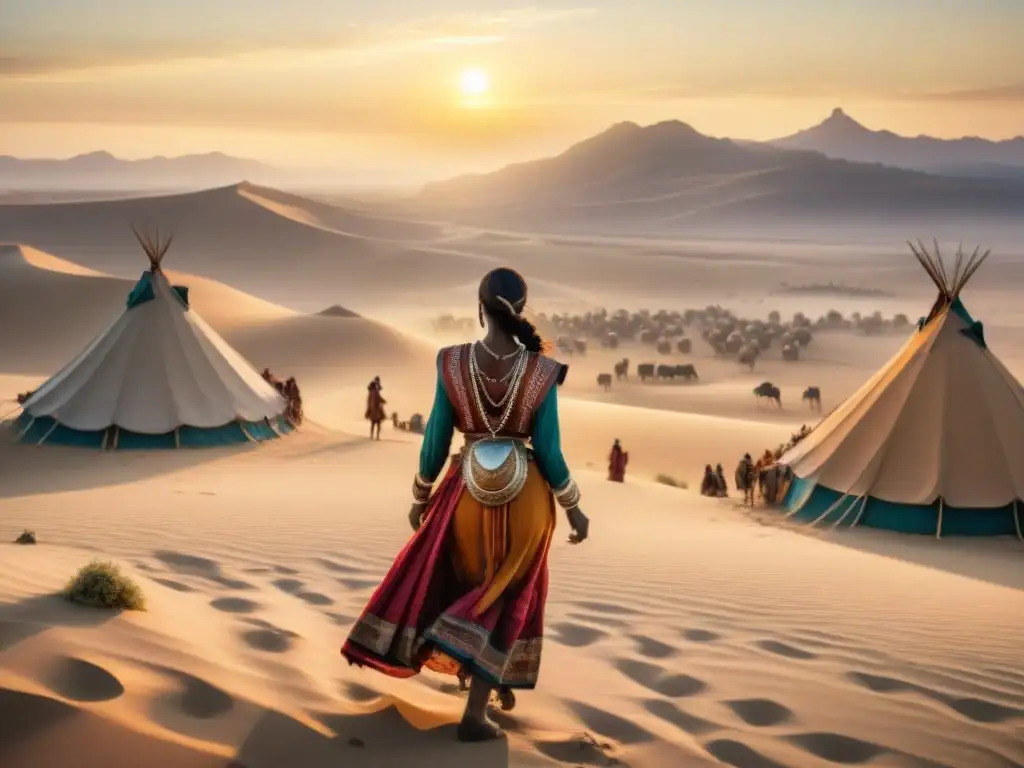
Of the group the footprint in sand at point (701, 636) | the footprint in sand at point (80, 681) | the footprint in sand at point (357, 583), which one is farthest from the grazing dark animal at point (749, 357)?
the footprint in sand at point (80, 681)

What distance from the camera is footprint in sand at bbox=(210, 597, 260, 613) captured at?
605 cm

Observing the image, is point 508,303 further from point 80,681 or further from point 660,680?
point 80,681

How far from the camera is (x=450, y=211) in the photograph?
161m

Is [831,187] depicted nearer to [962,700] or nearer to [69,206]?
[69,206]

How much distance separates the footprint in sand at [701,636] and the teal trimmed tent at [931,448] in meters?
7.15

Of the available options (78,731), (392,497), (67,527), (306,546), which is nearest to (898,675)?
(78,731)

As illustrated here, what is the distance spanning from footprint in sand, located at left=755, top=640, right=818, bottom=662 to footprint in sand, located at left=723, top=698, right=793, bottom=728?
0.93 meters

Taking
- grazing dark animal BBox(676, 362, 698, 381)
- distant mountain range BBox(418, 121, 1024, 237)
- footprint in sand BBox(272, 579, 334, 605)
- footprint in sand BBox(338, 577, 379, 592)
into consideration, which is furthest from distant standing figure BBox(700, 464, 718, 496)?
distant mountain range BBox(418, 121, 1024, 237)

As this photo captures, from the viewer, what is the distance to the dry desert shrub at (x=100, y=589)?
5.01m

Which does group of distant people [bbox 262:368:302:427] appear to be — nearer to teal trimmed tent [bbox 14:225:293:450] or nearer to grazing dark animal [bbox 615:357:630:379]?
teal trimmed tent [bbox 14:225:293:450]

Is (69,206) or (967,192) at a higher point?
(967,192)

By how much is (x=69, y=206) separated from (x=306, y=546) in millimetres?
83945

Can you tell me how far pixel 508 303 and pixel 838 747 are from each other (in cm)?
230

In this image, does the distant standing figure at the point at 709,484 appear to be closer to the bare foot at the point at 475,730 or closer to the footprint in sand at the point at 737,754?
the footprint in sand at the point at 737,754
